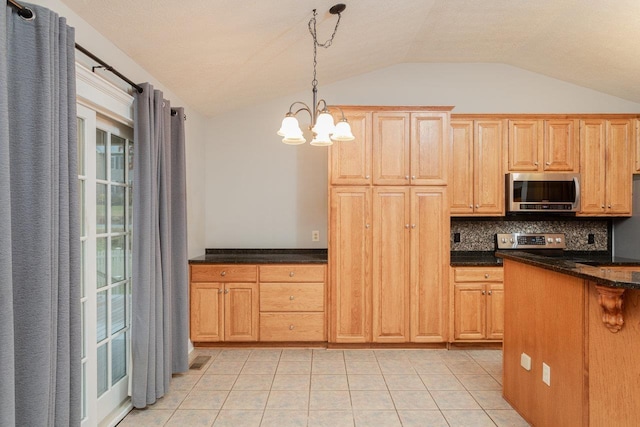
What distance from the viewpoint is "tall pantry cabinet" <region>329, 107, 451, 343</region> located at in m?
3.36

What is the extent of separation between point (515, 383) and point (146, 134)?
2918 mm

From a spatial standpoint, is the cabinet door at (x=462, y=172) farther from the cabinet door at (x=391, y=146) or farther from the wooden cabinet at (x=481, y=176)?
the cabinet door at (x=391, y=146)

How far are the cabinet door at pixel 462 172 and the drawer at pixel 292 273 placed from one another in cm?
148

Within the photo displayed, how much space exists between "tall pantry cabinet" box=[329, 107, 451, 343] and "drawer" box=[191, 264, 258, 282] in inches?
30.4

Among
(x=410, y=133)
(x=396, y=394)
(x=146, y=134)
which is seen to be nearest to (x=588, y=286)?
(x=396, y=394)

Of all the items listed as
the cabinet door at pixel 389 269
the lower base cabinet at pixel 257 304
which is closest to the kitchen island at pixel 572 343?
the cabinet door at pixel 389 269

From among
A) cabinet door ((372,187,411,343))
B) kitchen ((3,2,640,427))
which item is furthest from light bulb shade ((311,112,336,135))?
kitchen ((3,2,640,427))

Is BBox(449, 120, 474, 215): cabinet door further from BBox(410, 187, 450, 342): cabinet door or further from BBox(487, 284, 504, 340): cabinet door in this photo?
BBox(487, 284, 504, 340): cabinet door

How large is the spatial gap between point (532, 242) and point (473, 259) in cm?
77

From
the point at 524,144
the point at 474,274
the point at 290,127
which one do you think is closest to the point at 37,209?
the point at 290,127

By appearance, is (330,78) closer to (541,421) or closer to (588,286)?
(588,286)

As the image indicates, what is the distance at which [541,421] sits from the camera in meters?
2.06

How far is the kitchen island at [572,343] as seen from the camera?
1.56 m

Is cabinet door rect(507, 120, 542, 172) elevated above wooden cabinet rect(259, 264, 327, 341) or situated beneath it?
elevated above
